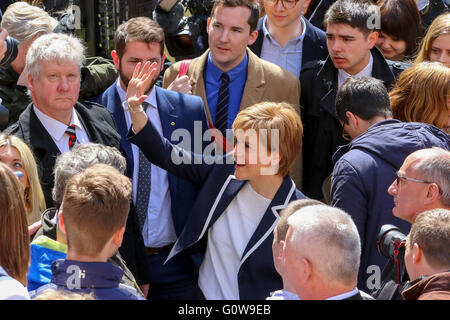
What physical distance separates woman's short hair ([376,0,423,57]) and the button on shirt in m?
0.57

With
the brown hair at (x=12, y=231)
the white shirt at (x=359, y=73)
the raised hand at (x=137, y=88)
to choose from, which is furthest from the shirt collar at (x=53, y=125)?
the white shirt at (x=359, y=73)

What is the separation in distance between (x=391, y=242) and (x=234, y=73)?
183 centimetres

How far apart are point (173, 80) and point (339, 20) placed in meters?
1.09

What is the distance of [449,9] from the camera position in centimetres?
586

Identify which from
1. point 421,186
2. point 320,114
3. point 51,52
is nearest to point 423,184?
point 421,186

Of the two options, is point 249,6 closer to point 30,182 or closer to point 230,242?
point 230,242

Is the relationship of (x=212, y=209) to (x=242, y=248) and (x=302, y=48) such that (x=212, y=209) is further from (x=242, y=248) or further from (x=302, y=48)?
(x=302, y=48)

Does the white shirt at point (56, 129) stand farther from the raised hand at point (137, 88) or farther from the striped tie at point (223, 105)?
the striped tie at point (223, 105)

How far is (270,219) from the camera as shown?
3600mm

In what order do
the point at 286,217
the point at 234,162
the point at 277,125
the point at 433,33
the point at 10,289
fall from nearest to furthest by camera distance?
1. the point at 10,289
2. the point at 286,217
3. the point at 277,125
4. the point at 234,162
5. the point at 433,33

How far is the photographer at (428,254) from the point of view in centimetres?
264

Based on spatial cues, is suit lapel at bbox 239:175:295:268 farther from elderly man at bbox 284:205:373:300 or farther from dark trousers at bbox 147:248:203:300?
elderly man at bbox 284:205:373:300

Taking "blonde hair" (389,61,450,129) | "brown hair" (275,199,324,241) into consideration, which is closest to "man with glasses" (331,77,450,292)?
"blonde hair" (389,61,450,129)
